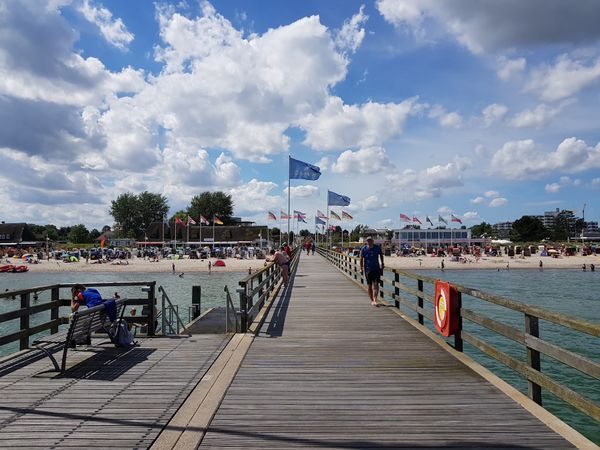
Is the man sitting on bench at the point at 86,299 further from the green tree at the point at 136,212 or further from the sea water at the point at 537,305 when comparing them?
the green tree at the point at 136,212

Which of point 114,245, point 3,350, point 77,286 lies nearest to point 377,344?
point 77,286

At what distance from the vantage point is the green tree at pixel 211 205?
134125mm

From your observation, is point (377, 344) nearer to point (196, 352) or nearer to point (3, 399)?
point (196, 352)

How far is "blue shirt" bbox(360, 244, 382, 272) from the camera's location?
38.0 feet

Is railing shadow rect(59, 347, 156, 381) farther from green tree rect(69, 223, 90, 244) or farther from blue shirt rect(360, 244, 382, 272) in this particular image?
green tree rect(69, 223, 90, 244)

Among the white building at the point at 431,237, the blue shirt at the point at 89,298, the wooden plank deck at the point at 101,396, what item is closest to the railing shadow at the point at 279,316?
the wooden plank deck at the point at 101,396

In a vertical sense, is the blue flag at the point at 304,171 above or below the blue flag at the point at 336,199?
above

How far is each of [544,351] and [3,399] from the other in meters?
5.44

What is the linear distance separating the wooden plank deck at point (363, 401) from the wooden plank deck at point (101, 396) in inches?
24.1

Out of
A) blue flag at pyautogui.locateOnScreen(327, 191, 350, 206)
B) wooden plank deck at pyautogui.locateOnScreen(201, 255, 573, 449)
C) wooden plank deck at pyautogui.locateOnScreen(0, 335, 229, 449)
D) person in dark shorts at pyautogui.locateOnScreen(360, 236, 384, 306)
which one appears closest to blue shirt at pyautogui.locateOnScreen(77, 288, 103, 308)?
wooden plank deck at pyautogui.locateOnScreen(0, 335, 229, 449)

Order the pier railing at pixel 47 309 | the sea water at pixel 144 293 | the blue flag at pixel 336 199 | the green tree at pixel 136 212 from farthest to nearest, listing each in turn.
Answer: the green tree at pixel 136 212, the blue flag at pixel 336 199, the sea water at pixel 144 293, the pier railing at pixel 47 309

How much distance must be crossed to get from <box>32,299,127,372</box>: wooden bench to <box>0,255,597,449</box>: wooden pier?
285mm

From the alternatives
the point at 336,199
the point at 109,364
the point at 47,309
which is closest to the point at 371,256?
the point at 109,364

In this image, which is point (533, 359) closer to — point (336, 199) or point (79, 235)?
point (336, 199)
